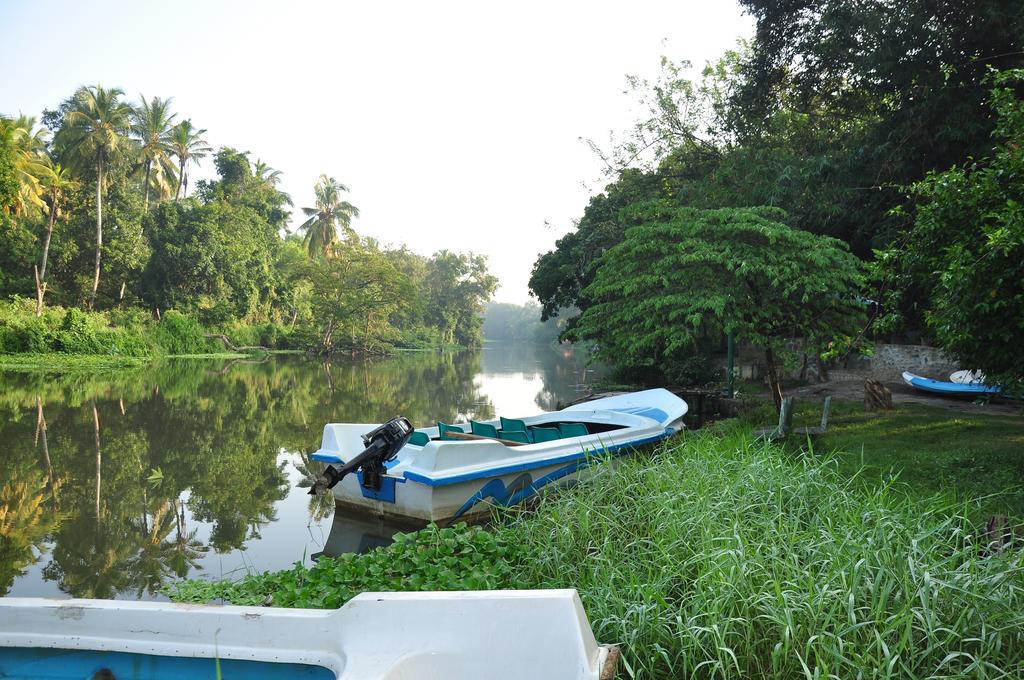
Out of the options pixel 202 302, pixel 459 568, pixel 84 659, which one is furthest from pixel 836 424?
pixel 202 302

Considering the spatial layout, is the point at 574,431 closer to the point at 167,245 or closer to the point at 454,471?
the point at 454,471

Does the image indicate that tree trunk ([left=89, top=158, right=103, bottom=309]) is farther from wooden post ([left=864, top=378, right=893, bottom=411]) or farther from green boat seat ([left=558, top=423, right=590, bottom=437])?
wooden post ([left=864, top=378, right=893, bottom=411])

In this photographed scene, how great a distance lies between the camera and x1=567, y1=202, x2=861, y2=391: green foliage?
8812 mm

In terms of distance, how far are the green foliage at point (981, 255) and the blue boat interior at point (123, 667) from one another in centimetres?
471

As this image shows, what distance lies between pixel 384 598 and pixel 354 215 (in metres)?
44.0

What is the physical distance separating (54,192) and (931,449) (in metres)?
32.5

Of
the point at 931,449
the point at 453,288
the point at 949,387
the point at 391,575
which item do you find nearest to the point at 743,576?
the point at 391,575

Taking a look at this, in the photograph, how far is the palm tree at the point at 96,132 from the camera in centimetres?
2708

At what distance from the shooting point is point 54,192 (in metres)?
26.9

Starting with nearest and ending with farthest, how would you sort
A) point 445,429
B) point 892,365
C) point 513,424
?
point 445,429 < point 513,424 < point 892,365

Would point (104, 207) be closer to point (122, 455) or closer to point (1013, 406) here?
point (122, 455)

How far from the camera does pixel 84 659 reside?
7.30 ft

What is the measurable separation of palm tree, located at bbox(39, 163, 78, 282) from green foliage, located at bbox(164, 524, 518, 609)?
27.1 meters

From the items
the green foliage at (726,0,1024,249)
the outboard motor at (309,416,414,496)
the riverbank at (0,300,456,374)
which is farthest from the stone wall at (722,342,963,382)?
the riverbank at (0,300,456,374)
